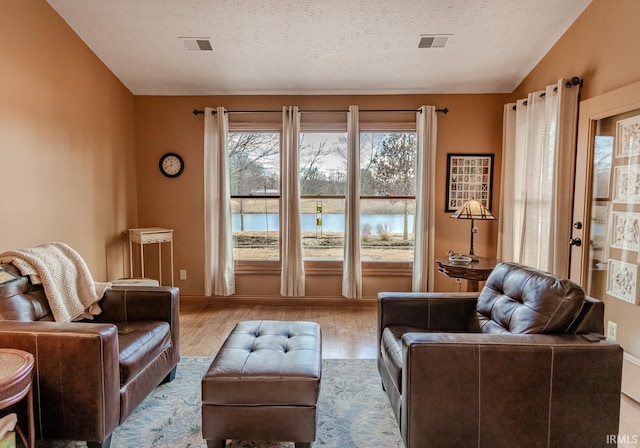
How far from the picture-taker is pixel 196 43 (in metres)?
3.14

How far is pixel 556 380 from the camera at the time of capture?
1.46 metres

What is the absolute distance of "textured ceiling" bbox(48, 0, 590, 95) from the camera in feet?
8.90

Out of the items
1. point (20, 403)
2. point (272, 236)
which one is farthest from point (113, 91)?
point (20, 403)

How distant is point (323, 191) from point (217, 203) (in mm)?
1206

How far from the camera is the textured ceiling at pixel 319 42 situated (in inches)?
107

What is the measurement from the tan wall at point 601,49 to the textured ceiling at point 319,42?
4.9 inches

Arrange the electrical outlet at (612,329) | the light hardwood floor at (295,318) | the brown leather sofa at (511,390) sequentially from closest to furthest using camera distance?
the brown leather sofa at (511,390)
the electrical outlet at (612,329)
the light hardwood floor at (295,318)

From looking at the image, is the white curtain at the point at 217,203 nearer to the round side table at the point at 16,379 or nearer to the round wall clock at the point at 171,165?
the round wall clock at the point at 171,165

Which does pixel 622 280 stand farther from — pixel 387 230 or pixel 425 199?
pixel 387 230

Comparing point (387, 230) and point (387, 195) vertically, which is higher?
point (387, 195)

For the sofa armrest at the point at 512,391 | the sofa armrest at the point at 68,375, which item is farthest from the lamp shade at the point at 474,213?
the sofa armrest at the point at 68,375

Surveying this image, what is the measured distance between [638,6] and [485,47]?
3.64ft

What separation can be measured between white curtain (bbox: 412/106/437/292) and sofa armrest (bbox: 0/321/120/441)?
10.1 ft

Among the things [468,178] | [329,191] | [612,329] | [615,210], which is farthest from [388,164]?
[612,329]
